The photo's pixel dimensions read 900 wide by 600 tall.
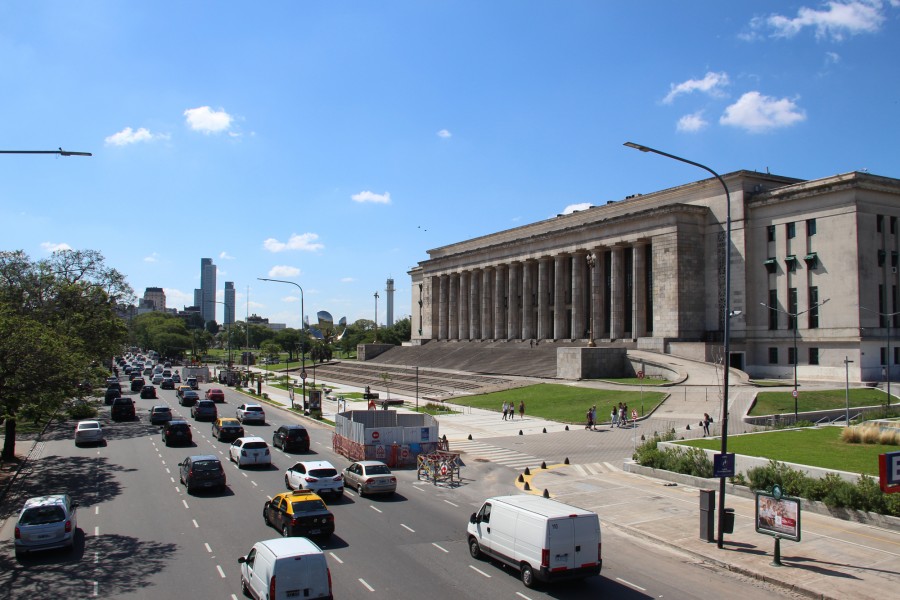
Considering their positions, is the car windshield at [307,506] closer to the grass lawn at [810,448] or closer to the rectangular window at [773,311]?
the grass lawn at [810,448]

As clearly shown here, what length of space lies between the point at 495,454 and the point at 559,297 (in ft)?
177

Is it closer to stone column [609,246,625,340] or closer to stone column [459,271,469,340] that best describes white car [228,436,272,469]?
stone column [609,246,625,340]

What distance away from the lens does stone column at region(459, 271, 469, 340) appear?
110 m

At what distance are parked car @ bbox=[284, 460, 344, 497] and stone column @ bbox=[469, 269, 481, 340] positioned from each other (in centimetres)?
8316

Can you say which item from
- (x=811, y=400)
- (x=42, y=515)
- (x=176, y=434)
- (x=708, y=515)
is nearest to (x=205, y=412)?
(x=176, y=434)

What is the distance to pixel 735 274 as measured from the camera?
214ft

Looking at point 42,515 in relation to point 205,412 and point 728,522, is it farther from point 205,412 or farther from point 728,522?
point 205,412

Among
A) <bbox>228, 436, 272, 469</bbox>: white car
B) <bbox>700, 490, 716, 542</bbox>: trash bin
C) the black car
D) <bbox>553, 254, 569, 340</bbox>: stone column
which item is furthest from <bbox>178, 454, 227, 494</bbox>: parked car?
<bbox>553, 254, 569, 340</bbox>: stone column

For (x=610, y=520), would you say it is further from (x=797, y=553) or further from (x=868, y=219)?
(x=868, y=219)

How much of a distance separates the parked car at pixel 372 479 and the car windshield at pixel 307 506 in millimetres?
5616

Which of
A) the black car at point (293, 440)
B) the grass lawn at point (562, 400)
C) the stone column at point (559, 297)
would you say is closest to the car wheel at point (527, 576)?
the black car at point (293, 440)

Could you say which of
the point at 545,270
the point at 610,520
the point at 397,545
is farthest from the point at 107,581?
the point at 545,270

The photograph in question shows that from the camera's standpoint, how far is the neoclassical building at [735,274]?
186 feet

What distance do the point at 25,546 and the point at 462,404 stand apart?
43.8 meters
